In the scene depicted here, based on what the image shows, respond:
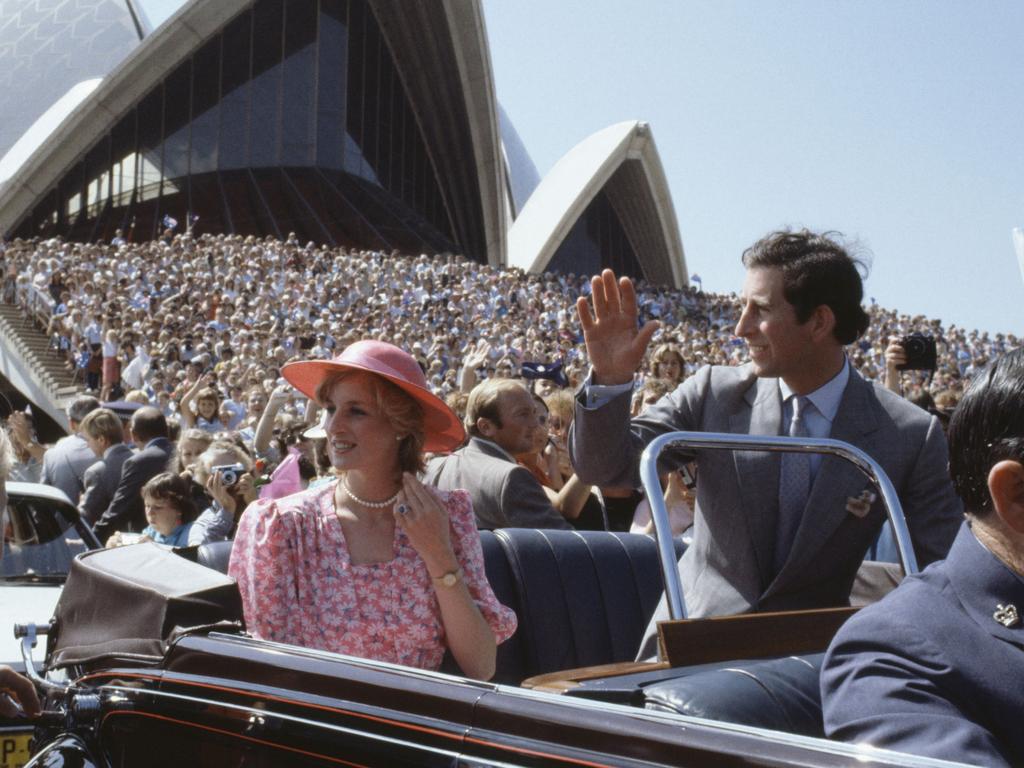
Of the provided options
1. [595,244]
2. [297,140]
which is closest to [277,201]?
[297,140]

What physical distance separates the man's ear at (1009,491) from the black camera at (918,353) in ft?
11.2

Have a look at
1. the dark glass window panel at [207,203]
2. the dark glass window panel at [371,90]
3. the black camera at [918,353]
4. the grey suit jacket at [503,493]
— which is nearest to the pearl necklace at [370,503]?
the grey suit jacket at [503,493]

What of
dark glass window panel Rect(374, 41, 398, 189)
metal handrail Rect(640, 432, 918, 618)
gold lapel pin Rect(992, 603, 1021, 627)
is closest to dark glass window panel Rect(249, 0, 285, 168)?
dark glass window panel Rect(374, 41, 398, 189)

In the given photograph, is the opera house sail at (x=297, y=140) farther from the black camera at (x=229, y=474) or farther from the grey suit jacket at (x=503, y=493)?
the grey suit jacket at (x=503, y=493)

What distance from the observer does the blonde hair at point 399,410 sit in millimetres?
3125

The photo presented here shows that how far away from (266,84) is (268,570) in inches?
1951

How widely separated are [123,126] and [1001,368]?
48.3 metres

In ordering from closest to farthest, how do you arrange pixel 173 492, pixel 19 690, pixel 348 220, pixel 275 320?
pixel 19 690 < pixel 173 492 < pixel 275 320 < pixel 348 220

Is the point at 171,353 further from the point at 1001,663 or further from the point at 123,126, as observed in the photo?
the point at 123,126

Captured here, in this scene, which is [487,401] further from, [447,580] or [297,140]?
[297,140]

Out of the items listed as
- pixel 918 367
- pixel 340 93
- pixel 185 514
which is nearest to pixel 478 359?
pixel 185 514

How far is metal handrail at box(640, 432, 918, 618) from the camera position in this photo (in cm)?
268

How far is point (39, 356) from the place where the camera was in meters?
21.8

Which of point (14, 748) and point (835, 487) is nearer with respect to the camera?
point (835, 487)
